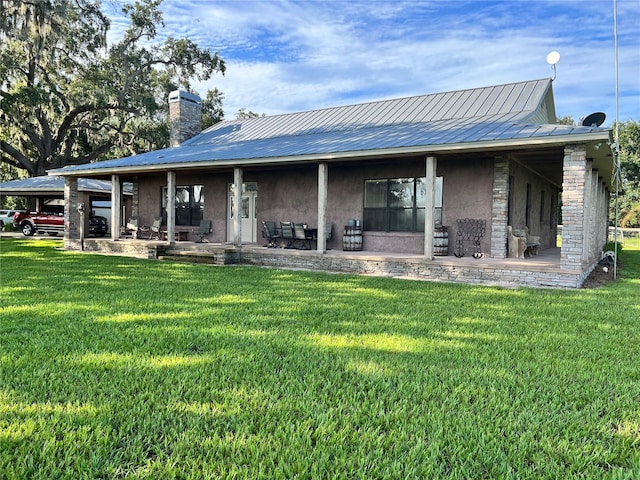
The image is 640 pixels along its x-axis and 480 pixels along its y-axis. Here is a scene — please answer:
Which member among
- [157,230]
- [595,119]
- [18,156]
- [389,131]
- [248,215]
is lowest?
[157,230]

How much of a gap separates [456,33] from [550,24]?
3019 millimetres

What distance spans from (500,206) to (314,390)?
8174 millimetres

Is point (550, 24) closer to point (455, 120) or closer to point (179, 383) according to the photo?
point (455, 120)

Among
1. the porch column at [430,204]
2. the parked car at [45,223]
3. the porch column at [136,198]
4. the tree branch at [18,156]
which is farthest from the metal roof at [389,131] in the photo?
the tree branch at [18,156]

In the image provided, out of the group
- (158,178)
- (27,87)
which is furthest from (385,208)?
(27,87)

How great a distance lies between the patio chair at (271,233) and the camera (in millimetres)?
12361

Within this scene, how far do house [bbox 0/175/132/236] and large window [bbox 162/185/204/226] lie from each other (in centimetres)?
689

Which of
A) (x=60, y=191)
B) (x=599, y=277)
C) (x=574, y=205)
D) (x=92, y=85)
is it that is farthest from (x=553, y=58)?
(x=60, y=191)

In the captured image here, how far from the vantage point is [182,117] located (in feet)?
56.2

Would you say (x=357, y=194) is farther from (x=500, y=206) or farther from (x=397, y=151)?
(x=500, y=206)

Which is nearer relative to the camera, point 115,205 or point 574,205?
point 574,205

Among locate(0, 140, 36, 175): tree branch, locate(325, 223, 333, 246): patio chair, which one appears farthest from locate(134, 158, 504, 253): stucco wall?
locate(0, 140, 36, 175): tree branch

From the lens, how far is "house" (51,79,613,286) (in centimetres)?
853

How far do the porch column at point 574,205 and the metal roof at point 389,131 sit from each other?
0.48 meters
